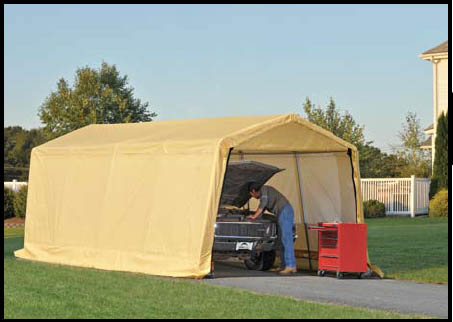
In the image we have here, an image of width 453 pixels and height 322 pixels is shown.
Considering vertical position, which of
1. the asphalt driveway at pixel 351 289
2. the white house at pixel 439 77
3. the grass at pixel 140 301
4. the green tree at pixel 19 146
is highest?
the white house at pixel 439 77

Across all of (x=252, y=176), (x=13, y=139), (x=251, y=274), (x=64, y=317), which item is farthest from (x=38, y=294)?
(x=13, y=139)

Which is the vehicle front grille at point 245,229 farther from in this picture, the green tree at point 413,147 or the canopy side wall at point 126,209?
the green tree at point 413,147

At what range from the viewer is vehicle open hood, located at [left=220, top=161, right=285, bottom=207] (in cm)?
1969

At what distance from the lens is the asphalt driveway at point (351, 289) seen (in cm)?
1395

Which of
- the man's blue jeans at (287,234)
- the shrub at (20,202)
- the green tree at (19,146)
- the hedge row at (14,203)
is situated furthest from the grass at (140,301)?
the green tree at (19,146)

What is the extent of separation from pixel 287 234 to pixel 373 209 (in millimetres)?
25163

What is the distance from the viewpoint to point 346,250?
18.0m

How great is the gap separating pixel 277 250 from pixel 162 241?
261 cm

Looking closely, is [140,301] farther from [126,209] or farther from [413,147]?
[413,147]

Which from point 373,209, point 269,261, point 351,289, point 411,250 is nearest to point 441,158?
point 373,209

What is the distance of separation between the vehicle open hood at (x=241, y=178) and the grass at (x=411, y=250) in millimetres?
2876

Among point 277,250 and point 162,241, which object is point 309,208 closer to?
point 277,250

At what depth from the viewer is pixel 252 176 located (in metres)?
20.1

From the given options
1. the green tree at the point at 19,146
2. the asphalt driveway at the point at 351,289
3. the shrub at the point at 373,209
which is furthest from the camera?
the green tree at the point at 19,146
